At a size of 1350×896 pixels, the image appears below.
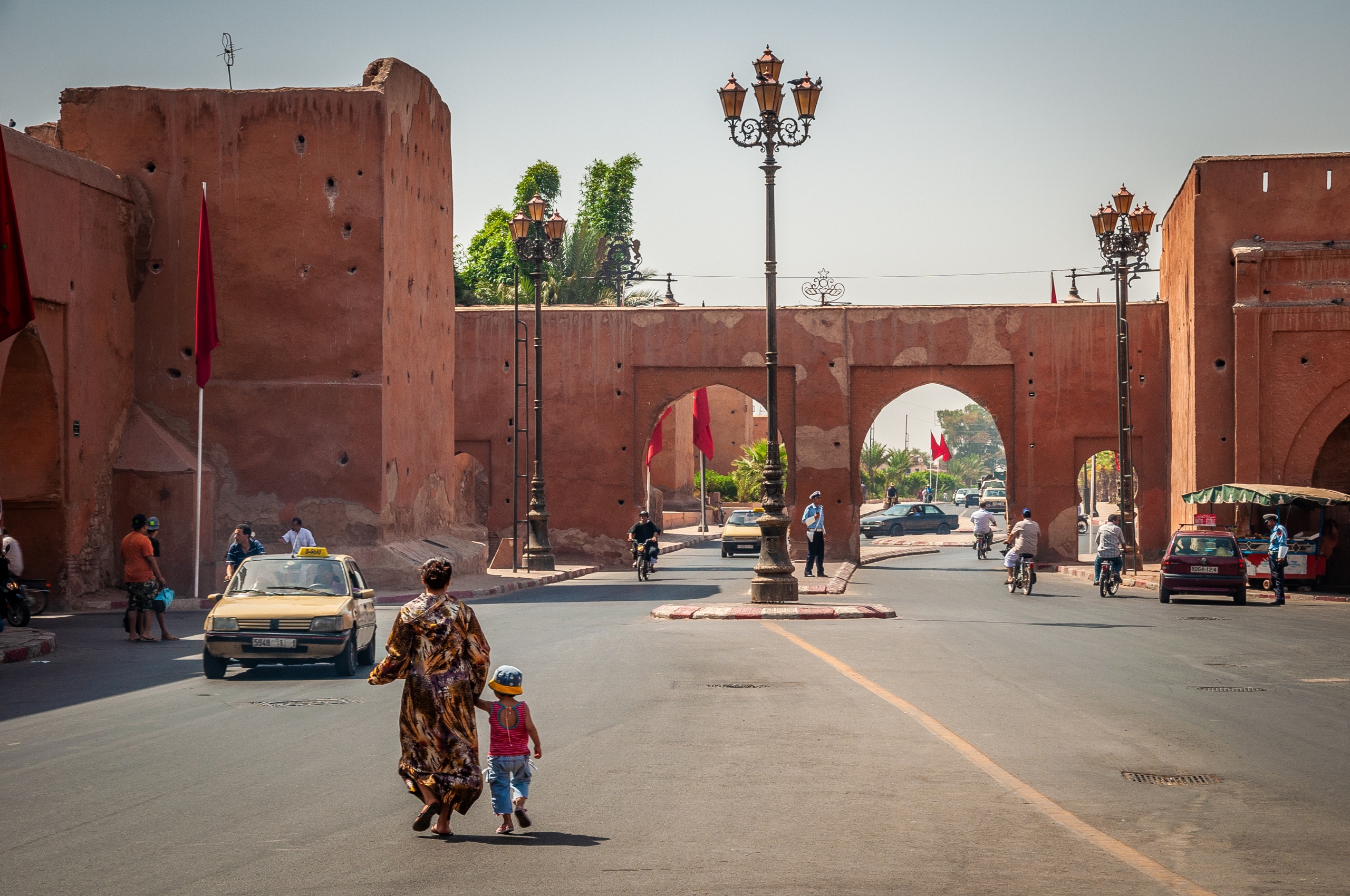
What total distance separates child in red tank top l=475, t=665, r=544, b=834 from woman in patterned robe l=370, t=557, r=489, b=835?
0.16 meters

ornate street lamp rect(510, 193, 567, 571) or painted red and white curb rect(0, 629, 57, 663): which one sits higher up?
ornate street lamp rect(510, 193, 567, 571)

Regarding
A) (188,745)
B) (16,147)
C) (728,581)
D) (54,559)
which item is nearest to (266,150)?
(16,147)

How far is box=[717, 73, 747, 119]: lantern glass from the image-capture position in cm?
2311

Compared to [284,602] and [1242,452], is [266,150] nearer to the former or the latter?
[284,602]

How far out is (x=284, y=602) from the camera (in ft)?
50.0

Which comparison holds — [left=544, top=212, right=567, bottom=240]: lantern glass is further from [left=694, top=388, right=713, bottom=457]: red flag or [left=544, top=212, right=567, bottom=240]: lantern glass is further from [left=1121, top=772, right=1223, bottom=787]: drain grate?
[left=1121, top=772, right=1223, bottom=787]: drain grate

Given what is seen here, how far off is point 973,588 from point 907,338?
13253mm

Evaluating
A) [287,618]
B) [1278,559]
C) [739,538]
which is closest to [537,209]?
[739,538]

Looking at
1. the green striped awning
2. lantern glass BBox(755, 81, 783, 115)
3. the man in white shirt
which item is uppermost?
lantern glass BBox(755, 81, 783, 115)

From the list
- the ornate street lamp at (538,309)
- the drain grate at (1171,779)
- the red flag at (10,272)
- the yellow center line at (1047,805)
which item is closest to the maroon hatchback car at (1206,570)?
the yellow center line at (1047,805)

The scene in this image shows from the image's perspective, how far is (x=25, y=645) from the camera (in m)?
17.8

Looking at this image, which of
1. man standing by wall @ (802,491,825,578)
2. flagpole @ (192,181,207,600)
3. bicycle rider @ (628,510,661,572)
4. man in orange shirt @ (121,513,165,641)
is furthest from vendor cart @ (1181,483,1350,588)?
man in orange shirt @ (121,513,165,641)

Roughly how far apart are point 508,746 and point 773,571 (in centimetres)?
1541

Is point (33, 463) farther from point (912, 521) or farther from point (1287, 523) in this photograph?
point (912, 521)
